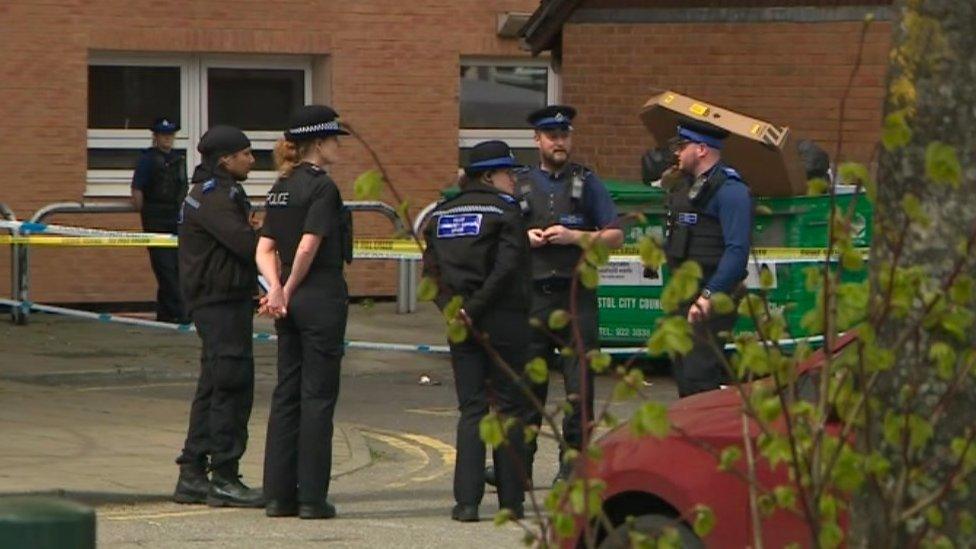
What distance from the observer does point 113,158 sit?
67.0ft

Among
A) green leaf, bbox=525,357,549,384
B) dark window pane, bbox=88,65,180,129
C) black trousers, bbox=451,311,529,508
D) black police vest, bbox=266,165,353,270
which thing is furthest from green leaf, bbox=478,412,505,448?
dark window pane, bbox=88,65,180,129

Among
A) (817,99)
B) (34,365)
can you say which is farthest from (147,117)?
(817,99)

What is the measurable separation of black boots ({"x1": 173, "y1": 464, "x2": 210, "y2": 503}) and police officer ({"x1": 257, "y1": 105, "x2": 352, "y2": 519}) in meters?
0.42

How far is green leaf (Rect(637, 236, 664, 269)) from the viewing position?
166 inches

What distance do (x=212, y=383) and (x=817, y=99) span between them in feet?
27.1

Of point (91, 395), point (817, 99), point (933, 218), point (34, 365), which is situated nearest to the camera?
point (933, 218)

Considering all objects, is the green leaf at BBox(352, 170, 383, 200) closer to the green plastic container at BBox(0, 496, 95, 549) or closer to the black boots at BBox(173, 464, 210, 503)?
the green plastic container at BBox(0, 496, 95, 549)

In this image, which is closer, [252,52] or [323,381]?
[323,381]

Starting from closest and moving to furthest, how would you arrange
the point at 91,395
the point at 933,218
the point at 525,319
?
the point at 933,218 → the point at 525,319 → the point at 91,395

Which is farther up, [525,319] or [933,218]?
[933,218]

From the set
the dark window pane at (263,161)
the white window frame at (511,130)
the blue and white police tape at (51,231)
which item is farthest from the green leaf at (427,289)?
the white window frame at (511,130)

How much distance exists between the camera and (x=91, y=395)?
46.1ft

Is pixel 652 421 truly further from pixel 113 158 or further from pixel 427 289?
pixel 113 158

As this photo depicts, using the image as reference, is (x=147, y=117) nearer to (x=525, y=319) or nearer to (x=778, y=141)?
(x=778, y=141)
